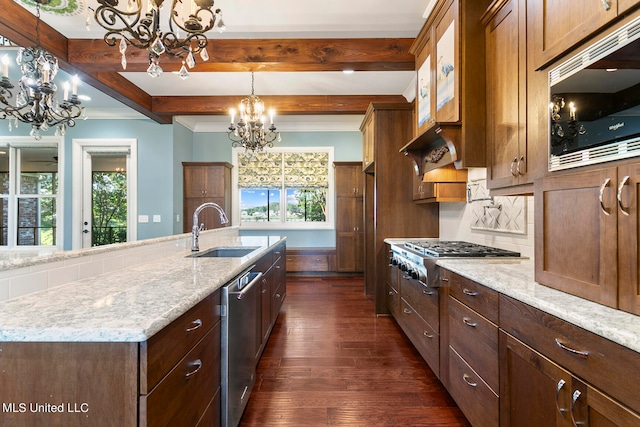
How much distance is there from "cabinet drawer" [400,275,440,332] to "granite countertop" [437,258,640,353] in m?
0.36

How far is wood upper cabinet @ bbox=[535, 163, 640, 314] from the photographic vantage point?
3.05ft

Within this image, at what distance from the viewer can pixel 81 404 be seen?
0.83 metres

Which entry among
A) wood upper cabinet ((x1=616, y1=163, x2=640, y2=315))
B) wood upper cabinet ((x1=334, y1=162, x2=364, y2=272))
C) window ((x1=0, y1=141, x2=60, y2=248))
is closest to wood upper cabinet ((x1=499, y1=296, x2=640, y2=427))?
wood upper cabinet ((x1=616, y1=163, x2=640, y2=315))

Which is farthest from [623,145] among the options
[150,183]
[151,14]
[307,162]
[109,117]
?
[109,117]

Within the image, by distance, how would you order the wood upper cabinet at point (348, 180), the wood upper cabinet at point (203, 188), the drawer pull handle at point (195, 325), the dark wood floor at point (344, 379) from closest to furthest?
the drawer pull handle at point (195, 325) → the dark wood floor at point (344, 379) → the wood upper cabinet at point (203, 188) → the wood upper cabinet at point (348, 180)

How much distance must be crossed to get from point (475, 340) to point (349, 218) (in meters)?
4.01

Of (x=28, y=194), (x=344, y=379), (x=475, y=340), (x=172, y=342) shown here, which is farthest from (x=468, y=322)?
(x=28, y=194)

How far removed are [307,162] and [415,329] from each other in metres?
4.25

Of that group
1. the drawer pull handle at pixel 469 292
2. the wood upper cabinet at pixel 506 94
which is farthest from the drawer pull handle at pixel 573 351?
the wood upper cabinet at pixel 506 94

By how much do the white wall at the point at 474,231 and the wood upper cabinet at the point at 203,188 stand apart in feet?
12.7

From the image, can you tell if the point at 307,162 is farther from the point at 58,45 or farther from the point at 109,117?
the point at 58,45

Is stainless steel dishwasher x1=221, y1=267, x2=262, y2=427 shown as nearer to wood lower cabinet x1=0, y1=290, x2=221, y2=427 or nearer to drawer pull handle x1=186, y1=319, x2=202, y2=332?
drawer pull handle x1=186, y1=319, x2=202, y2=332

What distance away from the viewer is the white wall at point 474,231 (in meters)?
2.03

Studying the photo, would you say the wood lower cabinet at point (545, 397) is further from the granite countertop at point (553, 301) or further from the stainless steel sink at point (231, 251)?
the stainless steel sink at point (231, 251)
